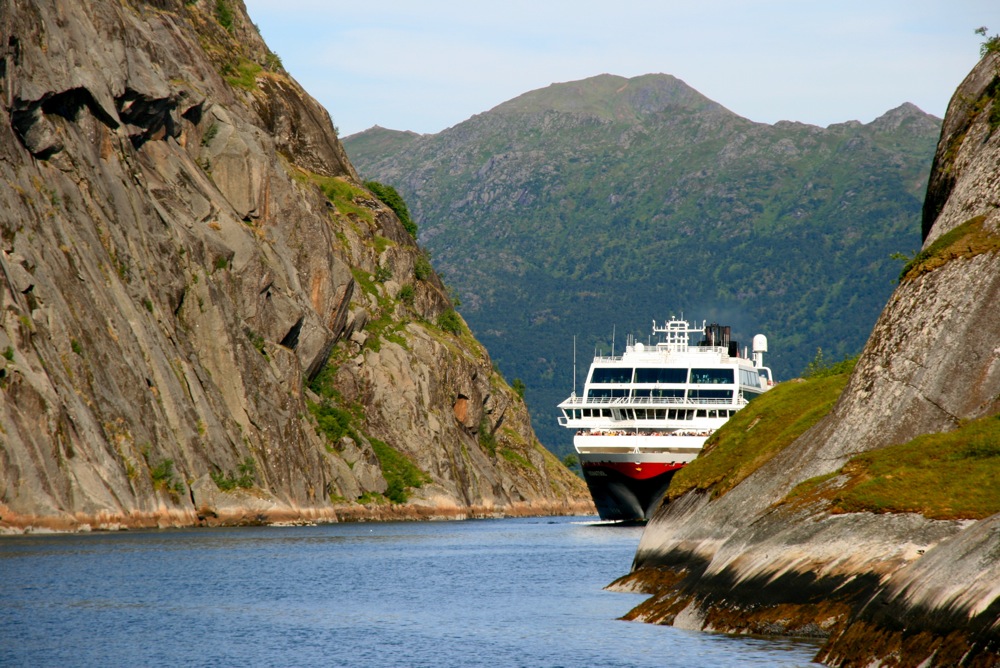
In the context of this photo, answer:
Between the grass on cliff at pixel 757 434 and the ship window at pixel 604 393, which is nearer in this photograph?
the grass on cliff at pixel 757 434

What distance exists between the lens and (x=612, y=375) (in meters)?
116

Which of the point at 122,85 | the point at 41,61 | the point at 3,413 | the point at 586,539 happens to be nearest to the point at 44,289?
the point at 3,413

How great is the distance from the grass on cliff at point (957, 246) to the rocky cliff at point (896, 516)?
0.05m

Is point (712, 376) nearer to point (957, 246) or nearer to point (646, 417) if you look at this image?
point (646, 417)

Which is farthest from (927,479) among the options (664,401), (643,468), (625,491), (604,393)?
(604,393)

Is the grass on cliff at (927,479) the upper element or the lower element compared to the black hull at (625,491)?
upper

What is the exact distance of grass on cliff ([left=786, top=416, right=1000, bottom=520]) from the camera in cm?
3206

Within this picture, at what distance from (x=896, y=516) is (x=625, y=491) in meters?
77.1

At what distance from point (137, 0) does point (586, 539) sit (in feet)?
243

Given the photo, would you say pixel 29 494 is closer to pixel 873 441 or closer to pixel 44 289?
pixel 44 289

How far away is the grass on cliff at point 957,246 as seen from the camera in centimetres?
3969

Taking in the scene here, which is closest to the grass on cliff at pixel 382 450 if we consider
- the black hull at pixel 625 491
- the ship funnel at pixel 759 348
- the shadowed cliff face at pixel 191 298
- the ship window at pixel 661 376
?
the shadowed cliff face at pixel 191 298

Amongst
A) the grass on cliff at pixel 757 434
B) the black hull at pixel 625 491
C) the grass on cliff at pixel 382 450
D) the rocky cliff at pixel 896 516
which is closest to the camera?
the rocky cliff at pixel 896 516

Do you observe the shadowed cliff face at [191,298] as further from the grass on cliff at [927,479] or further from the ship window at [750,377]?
the grass on cliff at [927,479]
